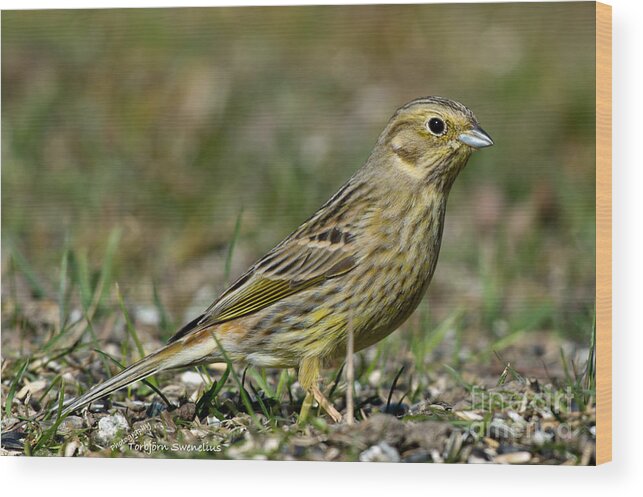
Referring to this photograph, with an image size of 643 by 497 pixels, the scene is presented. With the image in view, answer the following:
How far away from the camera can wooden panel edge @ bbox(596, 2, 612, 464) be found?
6.91 m

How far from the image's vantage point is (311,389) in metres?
7.03

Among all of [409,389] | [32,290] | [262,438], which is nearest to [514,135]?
[409,389]

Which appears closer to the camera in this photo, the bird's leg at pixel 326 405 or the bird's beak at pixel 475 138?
the bird's beak at pixel 475 138

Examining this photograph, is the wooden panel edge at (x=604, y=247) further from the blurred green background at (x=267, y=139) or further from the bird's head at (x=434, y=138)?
the bird's head at (x=434, y=138)

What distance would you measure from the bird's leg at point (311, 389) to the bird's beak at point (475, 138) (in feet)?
3.94

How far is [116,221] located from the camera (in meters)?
8.37

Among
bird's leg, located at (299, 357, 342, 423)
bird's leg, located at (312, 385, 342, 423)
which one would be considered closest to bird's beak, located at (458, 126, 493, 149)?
bird's leg, located at (299, 357, 342, 423)

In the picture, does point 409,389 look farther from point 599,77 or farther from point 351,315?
point 599,77

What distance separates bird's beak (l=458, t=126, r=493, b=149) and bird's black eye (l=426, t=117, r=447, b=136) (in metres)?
0.09

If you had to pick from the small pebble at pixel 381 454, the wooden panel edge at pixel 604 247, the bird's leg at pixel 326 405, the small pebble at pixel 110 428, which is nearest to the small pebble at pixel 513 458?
the wooden panel edge at pixel 604 247

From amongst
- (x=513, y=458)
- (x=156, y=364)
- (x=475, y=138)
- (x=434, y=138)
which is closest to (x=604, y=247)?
(x=475, y=138)

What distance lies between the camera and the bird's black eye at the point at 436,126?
7.00 meters

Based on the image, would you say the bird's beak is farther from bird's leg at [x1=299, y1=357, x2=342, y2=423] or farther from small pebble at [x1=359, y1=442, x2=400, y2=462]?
small pebble at [x1=359, y1=442, x2=400, y2=462]

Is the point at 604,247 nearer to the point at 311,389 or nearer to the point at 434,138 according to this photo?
the point at 434,138
